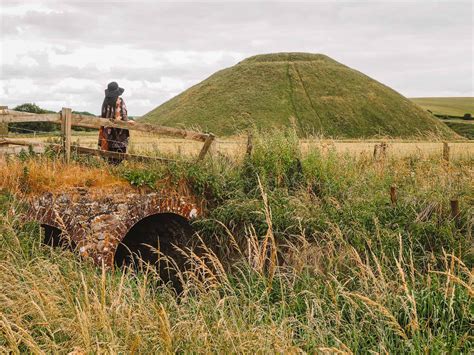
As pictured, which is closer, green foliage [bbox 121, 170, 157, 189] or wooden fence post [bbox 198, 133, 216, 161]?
Result: green foliage [bbox 121, 170, 157, 189]

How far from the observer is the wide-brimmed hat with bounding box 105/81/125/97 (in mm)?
11227

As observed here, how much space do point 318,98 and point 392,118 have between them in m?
8.40

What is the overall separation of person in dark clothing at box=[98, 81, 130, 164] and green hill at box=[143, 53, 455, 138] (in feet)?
119

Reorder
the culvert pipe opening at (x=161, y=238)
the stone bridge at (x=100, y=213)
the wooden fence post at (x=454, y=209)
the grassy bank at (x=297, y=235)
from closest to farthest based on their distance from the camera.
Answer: the grassy bank at (x=297, y=235), the wooden fence post at (x=454, y=209), the stone bridge at (x=100, y=213), the culvert pipe opening at (x=161, y=238)

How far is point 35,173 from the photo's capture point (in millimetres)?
8898

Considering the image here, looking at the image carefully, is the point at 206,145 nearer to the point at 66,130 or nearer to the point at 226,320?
the point at 66,130

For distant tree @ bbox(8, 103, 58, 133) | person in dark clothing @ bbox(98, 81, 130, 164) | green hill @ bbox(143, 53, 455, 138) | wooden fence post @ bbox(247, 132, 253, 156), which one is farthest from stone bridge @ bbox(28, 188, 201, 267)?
green hill @ bbox(143, 53, 455, 138)

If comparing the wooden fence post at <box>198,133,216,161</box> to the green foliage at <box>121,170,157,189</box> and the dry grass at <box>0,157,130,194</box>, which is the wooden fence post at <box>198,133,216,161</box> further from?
the dry grass at <box>0,157,130,194</box>

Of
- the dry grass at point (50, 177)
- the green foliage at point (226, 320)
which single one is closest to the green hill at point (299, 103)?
the dry grass at point (50, 177)

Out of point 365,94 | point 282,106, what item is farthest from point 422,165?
point 365,94

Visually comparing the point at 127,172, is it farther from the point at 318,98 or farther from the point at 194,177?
the point at 318,98

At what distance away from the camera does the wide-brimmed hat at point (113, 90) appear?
11227 millimetres

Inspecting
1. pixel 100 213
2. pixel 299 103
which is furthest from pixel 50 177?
pixel 299 103

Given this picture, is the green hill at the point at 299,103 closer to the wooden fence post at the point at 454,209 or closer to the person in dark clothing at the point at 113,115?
the person in dark clothing at the point at 113,115
